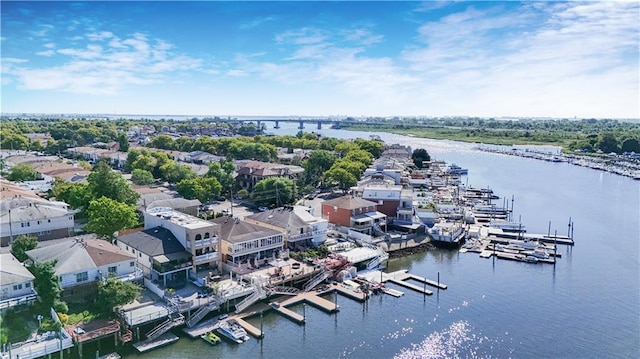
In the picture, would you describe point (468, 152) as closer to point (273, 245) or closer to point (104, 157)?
point (104, 157)

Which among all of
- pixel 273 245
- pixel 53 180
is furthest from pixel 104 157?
pixel 273 245

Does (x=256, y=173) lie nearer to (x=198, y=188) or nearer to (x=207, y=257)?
(x=198, y=188)

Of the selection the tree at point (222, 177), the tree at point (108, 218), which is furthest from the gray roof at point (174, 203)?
the tree at point (222, 177)

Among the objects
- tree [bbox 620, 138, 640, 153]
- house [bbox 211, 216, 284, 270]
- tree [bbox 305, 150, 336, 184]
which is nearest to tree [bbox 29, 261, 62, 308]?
house [bbox 211, 216, 284, 270]

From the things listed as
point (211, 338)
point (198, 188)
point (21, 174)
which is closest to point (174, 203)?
point (198, 188)

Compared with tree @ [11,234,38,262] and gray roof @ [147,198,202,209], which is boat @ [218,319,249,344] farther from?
gray roof @ [147,198,202,209]

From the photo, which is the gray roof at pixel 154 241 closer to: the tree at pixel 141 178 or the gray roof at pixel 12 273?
the gray roof at pixel 12 273
